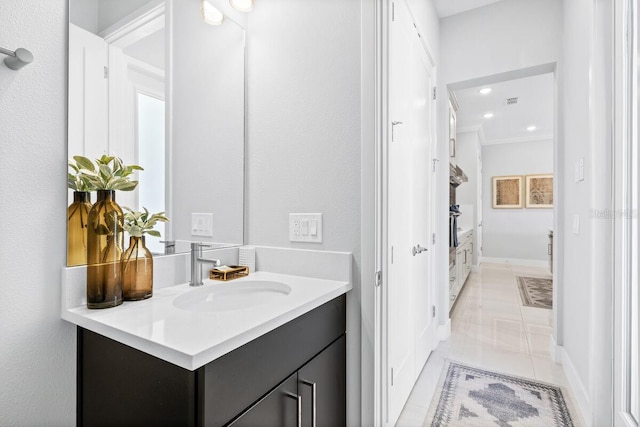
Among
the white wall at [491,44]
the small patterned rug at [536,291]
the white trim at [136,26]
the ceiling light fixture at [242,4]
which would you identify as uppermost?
the white wall at [491,44]

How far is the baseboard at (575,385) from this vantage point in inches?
65.9

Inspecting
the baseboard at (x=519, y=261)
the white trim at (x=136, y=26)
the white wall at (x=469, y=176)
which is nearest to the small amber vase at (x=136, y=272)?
the white trim at (x=136, y=26)

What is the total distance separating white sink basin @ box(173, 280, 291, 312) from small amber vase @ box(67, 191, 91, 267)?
33 cm

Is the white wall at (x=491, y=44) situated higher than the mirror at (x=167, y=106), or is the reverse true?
the white wall at (x=491, y=44)

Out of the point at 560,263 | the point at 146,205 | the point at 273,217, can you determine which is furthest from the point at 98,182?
the point at 560,263

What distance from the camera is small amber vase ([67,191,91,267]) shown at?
3.08 ft

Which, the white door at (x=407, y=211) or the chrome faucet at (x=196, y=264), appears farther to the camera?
the white door at (x=407, y=211)

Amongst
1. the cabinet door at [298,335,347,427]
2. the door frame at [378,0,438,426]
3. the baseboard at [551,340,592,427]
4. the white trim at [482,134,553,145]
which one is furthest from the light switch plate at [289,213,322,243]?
the white trim at [482,134,553,145]

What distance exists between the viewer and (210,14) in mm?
1443

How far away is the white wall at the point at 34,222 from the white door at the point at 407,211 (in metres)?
1.16

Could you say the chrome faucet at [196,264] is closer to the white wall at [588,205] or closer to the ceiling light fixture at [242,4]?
the ceiling light fixture at [242,4]

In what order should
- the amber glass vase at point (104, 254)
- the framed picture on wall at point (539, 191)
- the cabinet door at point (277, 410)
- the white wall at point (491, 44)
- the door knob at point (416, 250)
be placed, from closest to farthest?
1. the cabinet door at point (277, 410)
2. the amber glass vase at point (104, 254)
3. the door knob at point (416, 250)
4. the white wall at point (491, 44)
5. the framed picture on wall at point (539, 191)

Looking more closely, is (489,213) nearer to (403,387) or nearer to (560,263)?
(560,263)

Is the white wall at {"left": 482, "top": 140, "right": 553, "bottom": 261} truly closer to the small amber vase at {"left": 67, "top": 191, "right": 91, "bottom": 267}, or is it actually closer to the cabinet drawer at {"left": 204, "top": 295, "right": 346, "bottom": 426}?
the cabinet drawer at {"left": 204, "top": 295, "right": 346, "bottom": 426}
